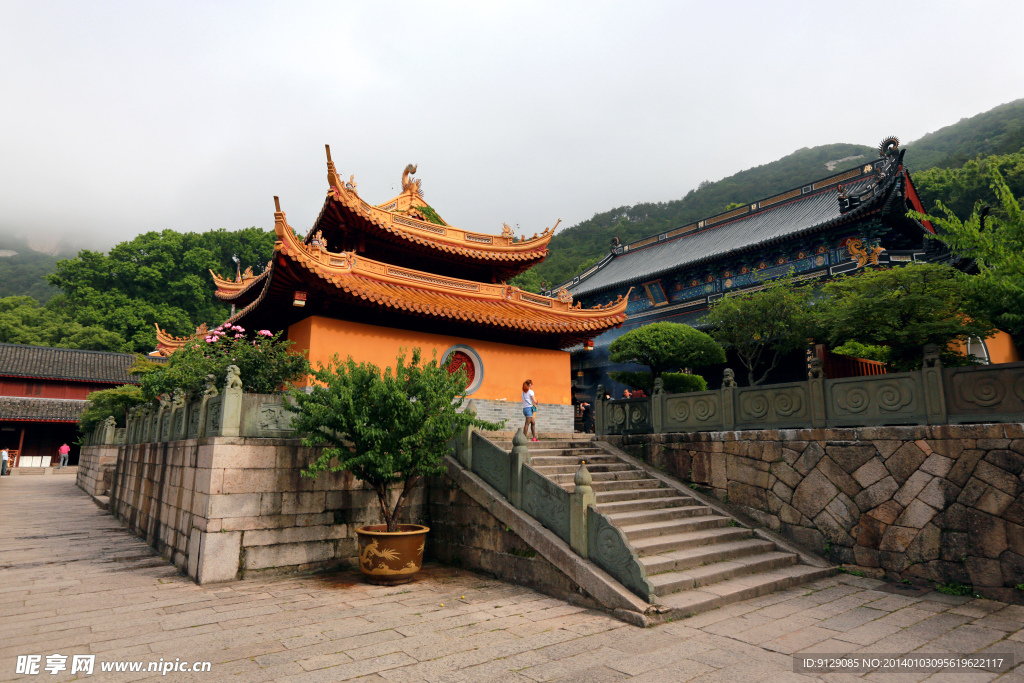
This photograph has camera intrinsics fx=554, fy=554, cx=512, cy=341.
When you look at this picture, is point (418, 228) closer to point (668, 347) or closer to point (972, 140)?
point (668, 347)

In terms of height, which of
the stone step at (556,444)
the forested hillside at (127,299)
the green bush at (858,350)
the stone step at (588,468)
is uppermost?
the forested hillside at (127,299)

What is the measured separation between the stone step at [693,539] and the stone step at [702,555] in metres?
0.07

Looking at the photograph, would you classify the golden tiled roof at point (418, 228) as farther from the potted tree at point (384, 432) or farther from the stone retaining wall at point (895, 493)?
the stone retaining wall at point (895, 493)

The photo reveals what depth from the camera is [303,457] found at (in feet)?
27.3

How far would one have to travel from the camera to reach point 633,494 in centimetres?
872

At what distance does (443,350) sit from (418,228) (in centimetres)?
345

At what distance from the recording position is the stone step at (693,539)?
279 inches

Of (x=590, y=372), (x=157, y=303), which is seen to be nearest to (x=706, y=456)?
(x=590, y=372)

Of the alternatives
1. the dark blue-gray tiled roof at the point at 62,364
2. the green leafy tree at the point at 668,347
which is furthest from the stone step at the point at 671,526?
the dark blue-gray tiled roof at the point at 62,364

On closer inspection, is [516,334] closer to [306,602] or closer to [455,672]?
[306,602]

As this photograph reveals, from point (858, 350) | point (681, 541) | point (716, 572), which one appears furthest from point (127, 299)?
point (716, 572)

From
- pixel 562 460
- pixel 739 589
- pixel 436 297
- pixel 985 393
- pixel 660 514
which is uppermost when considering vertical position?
pixel 436 297

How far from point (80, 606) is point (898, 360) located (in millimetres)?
12223

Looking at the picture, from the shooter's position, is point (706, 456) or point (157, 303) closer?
point (706, 456)
